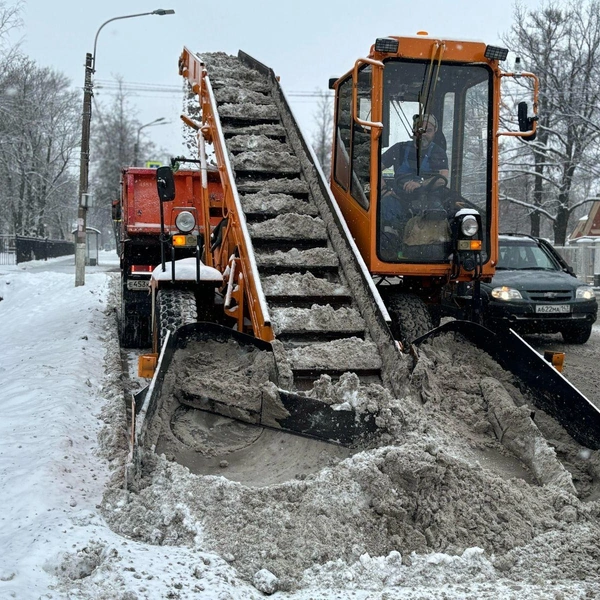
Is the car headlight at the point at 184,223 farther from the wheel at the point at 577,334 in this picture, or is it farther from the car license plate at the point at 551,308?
the wheel at the point at 577,334

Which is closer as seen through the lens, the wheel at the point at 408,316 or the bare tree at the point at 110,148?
the wheel at the point at 408,316

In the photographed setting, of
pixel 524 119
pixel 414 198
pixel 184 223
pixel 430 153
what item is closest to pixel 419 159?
pixel 430 153

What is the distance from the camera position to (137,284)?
9.83m

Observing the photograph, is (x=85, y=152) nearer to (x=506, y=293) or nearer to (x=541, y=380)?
(x=506, y=293)

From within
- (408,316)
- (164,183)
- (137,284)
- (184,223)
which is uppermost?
(164,183)

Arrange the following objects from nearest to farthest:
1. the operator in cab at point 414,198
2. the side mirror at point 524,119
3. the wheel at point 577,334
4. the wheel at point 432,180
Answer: the side mirror at point 524,119
the operator in cab at point 414,198
the wheel at point 432,180
the wheel at point 577,334

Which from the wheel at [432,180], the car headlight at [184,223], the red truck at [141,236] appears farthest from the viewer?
the red truck at [141,236]

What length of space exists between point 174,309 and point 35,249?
1360 inches

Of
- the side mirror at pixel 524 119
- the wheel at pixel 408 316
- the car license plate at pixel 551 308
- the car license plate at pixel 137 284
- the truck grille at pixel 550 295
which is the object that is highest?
the side mirror at pixel 524 119

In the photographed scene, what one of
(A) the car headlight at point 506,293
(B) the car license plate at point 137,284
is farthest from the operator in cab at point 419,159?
(B) the car license plate at point 137,284

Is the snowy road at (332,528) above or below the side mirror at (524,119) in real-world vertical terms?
below

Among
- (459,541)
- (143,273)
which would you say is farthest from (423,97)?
(143,273)

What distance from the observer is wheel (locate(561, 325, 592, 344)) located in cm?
1066

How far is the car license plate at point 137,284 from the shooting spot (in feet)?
32.1
